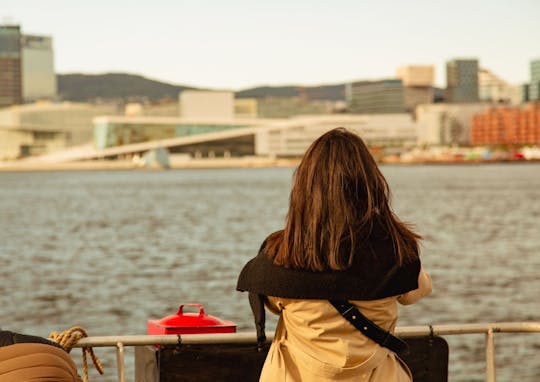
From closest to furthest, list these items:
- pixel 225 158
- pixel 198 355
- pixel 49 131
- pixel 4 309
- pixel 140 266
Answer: pixel 198 355, pixel 4 309, pixel 140 266, pixel 225 158, pixel 49 131

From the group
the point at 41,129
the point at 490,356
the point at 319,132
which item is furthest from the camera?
the point at 41,129

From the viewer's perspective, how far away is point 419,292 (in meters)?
2.69

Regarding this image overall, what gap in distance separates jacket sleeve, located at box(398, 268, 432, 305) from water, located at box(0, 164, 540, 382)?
10.3m

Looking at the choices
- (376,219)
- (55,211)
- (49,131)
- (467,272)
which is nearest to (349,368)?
(376,219)

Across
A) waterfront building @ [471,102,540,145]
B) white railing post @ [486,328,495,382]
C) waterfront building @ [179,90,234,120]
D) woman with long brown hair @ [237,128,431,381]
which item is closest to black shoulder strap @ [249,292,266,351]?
woman with long brown hair @ [237,128,431,381]

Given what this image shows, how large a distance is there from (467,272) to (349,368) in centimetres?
2355

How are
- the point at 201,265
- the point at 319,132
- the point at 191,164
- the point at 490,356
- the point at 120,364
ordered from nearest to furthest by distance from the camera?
1. the point at 120,364
2. the point at 490,356
3. the point at 201,265
4. the point at 191,164
5. the point at 319,132

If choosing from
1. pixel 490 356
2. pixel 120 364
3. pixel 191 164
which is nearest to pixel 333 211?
pixel 120 364

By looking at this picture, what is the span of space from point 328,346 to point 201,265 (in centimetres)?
2520

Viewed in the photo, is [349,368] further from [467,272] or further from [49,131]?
[49,131]

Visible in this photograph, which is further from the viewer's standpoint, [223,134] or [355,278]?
[223,134]

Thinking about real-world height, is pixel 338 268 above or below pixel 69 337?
above

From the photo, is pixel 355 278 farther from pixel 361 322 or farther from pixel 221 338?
pixel 221 338

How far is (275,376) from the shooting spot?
263 centimetres
